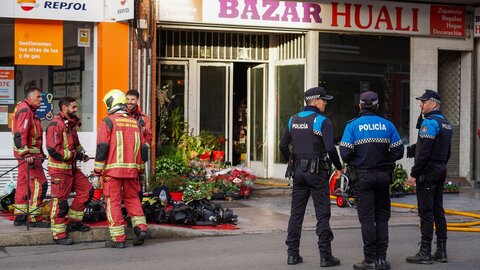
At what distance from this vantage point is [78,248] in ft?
33.9

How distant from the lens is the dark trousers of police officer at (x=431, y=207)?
935 centimetres

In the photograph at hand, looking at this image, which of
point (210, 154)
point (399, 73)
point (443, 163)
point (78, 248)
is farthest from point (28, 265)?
point (399, 73)

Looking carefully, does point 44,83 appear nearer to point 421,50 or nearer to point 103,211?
point 103,211

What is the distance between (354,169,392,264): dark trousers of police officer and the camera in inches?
344

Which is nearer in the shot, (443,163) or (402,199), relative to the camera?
(443,163)

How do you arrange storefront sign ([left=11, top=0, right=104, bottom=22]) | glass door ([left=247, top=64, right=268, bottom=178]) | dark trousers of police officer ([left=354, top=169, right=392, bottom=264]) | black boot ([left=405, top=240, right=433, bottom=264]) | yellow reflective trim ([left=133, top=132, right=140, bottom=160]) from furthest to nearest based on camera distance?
glass door ([left=247, top=64, right=268, bottom=178])
storefront sign ([left=11, top=0, right=104, bottom=22])
yellow reflective trim ([left=133, top=132, right=140, bottom=160])
black boot ([left=405, top=240, right=433, bottom=264])
dark trousers of police officer ([left=354, top=169, right=392, bottom=264])

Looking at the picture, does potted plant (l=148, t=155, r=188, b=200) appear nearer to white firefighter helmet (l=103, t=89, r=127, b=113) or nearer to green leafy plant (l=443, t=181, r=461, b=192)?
white firefighter helmet (l=103, t=89, r=127, b=113)

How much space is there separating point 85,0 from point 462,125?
30.0 ft

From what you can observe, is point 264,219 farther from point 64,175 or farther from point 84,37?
point 84,37

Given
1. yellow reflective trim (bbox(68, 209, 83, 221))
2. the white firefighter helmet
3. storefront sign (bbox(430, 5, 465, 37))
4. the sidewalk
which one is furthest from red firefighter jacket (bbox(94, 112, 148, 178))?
storefront sign (bbox(430, 5, 465, 37))

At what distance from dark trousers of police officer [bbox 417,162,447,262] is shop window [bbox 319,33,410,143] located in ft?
24.9

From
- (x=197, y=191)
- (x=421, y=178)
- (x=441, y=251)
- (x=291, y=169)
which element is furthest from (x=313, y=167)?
(x=197, y=191)

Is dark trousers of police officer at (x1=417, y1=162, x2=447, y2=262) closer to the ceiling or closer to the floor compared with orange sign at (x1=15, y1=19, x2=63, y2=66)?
closer to the floor

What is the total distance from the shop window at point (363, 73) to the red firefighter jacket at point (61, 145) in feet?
24.3
